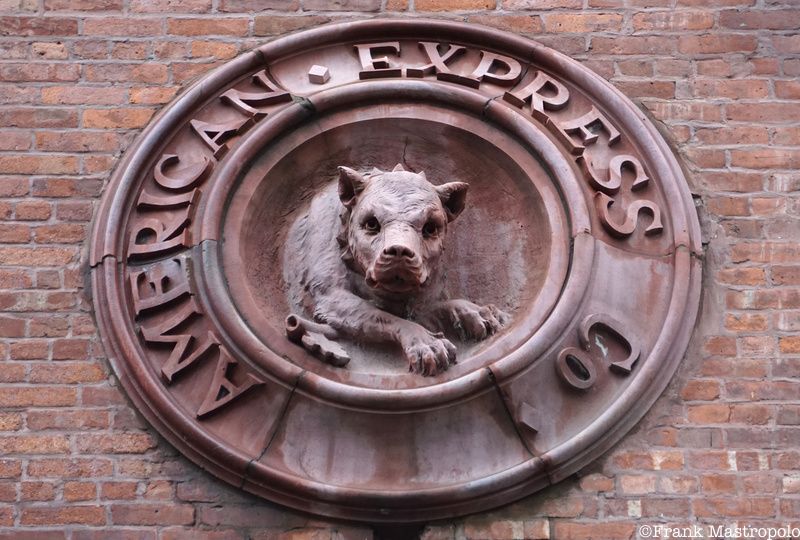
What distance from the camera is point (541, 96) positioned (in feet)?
23.0

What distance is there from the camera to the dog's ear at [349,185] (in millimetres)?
6668

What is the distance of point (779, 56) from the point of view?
23.3 feet

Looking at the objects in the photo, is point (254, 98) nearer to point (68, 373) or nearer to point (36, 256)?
point (36, 256)

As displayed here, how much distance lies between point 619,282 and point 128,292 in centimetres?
208

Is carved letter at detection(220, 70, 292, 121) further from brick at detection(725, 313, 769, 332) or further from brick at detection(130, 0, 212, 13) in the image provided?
brick at detection(725, 313, 769, 332)

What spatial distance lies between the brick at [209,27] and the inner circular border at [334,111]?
1.71 ft

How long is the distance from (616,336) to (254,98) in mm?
1942

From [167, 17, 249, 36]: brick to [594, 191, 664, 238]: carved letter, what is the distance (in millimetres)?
1826

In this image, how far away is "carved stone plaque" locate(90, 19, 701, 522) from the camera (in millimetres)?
6262

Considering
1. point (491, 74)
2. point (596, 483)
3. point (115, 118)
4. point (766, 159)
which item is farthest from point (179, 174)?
point (766, 159)

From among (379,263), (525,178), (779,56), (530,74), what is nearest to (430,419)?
(379,263)

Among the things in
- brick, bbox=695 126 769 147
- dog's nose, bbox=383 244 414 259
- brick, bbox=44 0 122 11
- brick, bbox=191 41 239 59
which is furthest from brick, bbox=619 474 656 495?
brick, bbox=44 0 122 11

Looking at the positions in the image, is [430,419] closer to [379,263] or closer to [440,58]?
[379,263]

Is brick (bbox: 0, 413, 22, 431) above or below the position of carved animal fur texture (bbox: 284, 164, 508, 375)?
below
